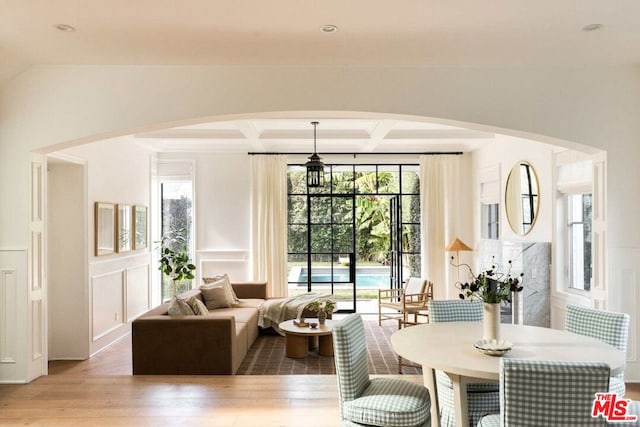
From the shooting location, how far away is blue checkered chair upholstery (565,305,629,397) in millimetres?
3191

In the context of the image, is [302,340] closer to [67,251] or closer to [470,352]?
[67,251]

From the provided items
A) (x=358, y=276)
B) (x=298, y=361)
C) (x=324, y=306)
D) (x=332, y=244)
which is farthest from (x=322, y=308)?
(x=358, y=276)

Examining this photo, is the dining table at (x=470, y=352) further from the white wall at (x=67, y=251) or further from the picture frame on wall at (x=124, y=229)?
the picture frame on wall at (x=124, y=229)

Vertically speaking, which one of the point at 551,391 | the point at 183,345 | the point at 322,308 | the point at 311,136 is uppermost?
the point at 311,136

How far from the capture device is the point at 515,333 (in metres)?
3.21

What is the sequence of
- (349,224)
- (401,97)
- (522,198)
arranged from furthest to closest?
(349,224) → (522,198) → (401,97)

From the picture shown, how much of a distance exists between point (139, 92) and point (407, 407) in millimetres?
3285

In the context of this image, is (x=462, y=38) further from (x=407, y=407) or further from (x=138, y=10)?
(x=407, y=407)

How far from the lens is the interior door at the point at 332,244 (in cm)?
848

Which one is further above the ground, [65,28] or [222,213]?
[65,28]

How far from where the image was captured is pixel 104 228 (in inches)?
246

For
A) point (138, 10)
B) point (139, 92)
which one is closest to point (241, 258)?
point (139, 92)
